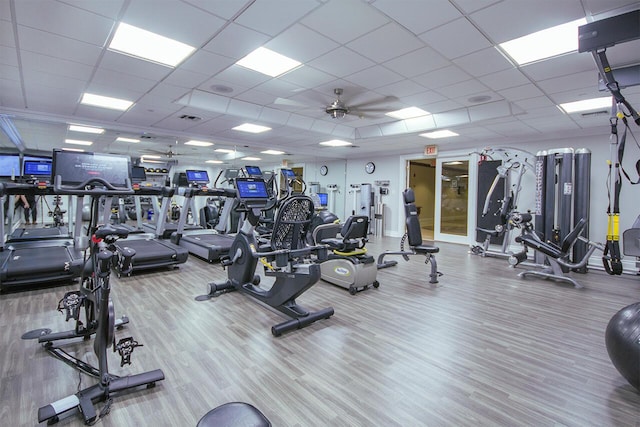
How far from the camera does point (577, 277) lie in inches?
202

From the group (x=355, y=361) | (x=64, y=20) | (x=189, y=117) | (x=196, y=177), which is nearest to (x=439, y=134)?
(x=189, y=117)

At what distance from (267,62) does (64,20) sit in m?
1.86

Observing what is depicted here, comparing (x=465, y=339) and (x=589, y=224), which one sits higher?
(x=589, y=224)

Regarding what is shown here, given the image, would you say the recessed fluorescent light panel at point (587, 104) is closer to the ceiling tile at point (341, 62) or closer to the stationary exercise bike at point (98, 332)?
the ceiling tile at point (341, 62)

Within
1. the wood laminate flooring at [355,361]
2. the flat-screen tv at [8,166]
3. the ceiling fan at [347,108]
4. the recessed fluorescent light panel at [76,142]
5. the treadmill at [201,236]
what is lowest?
the wood laminate flooring at [355,361]

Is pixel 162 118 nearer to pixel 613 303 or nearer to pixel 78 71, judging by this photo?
pixel 78 71

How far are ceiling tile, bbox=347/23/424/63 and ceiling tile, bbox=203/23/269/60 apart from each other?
3.03ft

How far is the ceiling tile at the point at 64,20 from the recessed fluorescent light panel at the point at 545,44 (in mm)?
3759

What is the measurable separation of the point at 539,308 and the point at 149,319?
425 cm

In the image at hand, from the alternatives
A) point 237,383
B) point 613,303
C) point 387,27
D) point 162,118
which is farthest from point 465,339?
point 162,118

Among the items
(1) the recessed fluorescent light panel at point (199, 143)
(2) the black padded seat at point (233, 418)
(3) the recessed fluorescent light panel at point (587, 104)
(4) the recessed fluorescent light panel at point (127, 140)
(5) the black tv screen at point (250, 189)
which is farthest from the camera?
(1) the recessed fluorescent light panel at point (199, 143)

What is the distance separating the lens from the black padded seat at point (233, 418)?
1069mm

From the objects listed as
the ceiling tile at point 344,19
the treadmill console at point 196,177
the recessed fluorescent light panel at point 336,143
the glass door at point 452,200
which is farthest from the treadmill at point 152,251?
the glass door at point 452,200

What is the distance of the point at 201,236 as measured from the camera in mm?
6352
